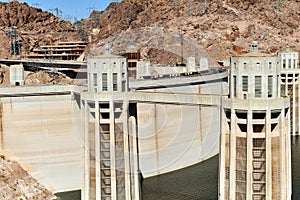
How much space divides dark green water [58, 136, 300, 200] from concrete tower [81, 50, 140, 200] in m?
4.25

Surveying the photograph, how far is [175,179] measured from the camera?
34531 millimetres

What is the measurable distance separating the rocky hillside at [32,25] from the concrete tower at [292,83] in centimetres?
6140

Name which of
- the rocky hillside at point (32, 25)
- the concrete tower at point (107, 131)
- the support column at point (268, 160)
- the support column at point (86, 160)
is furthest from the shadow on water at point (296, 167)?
the rocky hillside at point (32, 25)

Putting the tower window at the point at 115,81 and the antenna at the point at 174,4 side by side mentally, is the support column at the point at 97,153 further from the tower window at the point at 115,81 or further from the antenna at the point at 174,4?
the antenna at the point at 174,4

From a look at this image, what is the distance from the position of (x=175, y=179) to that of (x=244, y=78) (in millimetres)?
14843

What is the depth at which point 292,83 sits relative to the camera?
49469mm

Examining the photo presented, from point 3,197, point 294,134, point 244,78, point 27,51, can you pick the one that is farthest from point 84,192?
point 27,51

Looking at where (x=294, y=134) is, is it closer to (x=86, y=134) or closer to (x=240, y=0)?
(x=86, y=134)

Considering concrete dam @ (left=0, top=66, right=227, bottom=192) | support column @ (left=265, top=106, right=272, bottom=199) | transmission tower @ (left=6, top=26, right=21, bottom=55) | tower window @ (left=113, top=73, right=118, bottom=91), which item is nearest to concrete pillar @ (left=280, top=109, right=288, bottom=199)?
support column @ (left=265, top=106, right=272, bottom=199)

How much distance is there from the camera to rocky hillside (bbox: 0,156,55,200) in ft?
96.8

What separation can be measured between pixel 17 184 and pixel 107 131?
795cm

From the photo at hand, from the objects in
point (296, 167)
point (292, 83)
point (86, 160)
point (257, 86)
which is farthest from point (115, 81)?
point (292, 83)

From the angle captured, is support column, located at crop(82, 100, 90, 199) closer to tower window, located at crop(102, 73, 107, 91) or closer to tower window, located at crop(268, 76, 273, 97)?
tower window, located at crop(102, 73, 107, 91)

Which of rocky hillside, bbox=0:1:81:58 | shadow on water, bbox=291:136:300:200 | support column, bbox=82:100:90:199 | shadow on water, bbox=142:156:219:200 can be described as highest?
rocky hillside, bbox=0:1:81:58
